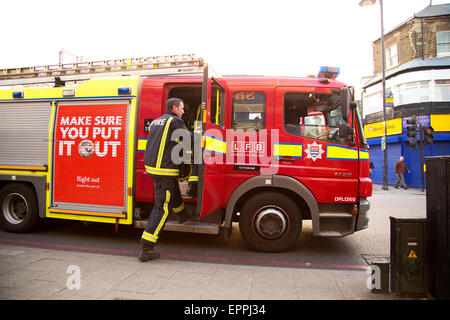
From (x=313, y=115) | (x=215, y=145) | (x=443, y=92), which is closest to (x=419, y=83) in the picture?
(x=443, y=92)

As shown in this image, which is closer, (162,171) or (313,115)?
(162,171)

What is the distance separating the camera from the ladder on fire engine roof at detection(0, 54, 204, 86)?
463 centimetres

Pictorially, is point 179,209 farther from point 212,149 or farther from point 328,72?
point 328,72

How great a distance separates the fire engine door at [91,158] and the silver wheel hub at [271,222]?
86.7 inches

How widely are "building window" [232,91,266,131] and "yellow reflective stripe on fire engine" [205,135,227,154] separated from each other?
0.36m

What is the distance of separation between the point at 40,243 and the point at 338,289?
4720 mm

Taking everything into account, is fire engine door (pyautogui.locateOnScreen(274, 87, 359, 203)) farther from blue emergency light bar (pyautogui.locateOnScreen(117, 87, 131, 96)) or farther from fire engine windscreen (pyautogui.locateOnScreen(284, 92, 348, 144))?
blue emergency light bar (pyautogui.locateOnScreen(117, 87, 131, 96))

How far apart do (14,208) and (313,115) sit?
5.79 m

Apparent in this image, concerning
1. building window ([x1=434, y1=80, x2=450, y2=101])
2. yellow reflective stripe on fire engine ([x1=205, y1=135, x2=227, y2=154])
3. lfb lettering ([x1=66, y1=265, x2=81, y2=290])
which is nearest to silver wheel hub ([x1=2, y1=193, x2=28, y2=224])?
lfb lettering ([x1=66, y1=265, x2=81, y2=290])

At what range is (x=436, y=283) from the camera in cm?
298

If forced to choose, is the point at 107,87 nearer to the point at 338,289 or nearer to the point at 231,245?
the point at 231,245

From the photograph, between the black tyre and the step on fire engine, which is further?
the black tyre

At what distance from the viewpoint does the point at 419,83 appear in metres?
18.1
